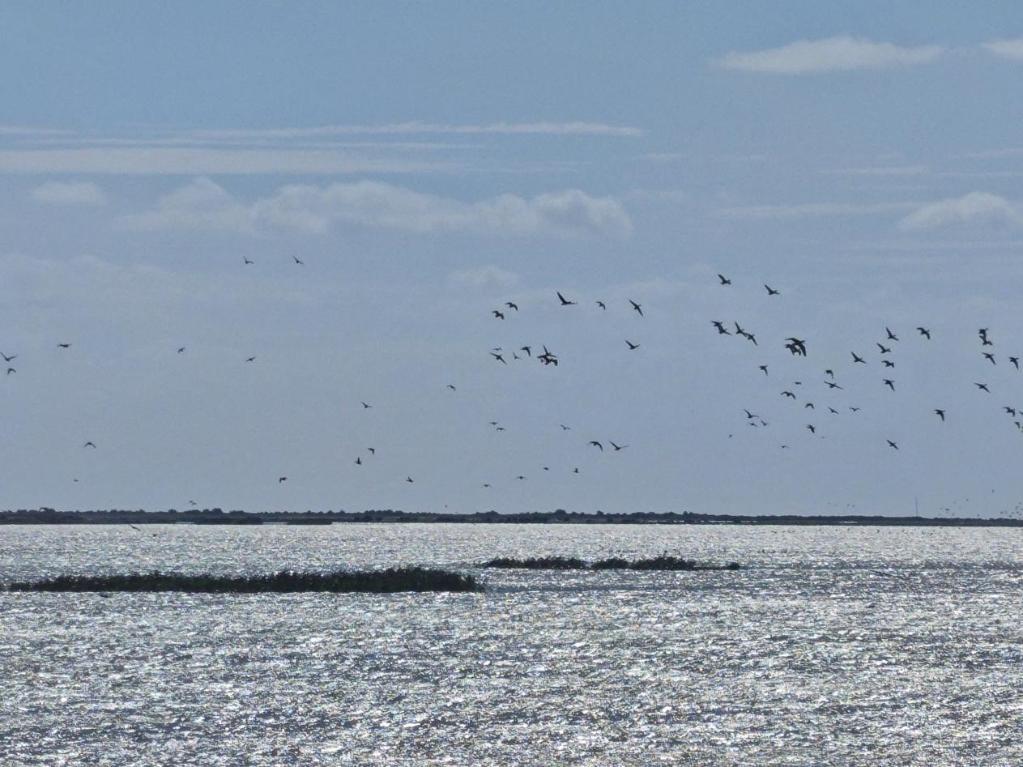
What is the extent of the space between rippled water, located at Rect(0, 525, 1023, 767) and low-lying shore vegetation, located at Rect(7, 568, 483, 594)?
2.63ft

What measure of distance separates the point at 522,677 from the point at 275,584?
1517 inches

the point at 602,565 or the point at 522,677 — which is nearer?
the point at 522,677

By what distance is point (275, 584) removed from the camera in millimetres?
91062

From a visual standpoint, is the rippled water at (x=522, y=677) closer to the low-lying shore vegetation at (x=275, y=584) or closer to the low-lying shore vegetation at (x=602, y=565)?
the low-lying shore vegetation at (x=275, y=584)

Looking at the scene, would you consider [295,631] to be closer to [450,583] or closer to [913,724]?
[450,583]

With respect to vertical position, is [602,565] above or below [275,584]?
above

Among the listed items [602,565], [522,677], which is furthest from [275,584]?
[522,677]

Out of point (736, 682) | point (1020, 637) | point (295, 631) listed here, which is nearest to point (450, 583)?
point (295, 631)

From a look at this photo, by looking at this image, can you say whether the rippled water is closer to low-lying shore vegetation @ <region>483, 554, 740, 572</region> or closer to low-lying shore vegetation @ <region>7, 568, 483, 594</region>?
low-lying shore vegetation @ <region>7, 568, 483, 594</region>

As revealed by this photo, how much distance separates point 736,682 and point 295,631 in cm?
2207

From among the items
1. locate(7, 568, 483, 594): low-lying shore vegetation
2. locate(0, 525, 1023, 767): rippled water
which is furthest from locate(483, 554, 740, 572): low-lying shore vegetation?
locate(7, 568, 483, 594): low-lying shore vegetation

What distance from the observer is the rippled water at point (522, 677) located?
4100 centimetres

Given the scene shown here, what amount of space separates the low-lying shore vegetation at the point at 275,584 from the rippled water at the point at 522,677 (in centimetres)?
80

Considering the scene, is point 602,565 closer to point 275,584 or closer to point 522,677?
point 275,584
